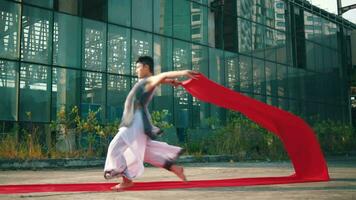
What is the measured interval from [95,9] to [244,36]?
34.6 ft

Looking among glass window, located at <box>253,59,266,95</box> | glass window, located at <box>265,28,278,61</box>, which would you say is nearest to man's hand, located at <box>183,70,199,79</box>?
glass window, located at <box>253,59,266,95</box>

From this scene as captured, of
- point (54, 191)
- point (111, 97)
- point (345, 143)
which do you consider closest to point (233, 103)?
point (54, 191)

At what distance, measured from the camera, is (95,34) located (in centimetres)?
1886

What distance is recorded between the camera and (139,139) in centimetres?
521

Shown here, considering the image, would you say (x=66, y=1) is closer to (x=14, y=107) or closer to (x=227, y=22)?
(x=14, y=107)

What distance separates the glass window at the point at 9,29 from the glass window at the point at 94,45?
2936 mm

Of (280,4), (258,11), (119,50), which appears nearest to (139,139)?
(119,50)

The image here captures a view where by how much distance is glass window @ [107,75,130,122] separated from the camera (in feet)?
61.7

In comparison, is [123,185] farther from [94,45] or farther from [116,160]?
[94,45]

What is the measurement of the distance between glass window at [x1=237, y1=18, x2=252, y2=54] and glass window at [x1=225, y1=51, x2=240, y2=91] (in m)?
0.90

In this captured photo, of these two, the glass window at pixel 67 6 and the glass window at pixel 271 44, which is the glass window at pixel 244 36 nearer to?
the glass window at pixel 271 44

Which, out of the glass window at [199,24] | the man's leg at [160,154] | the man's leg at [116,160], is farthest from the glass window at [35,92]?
the man's leg at [116,160]

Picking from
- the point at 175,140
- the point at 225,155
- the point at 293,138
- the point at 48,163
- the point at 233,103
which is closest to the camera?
the point at 233,103

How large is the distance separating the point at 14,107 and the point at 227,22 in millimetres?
14063
